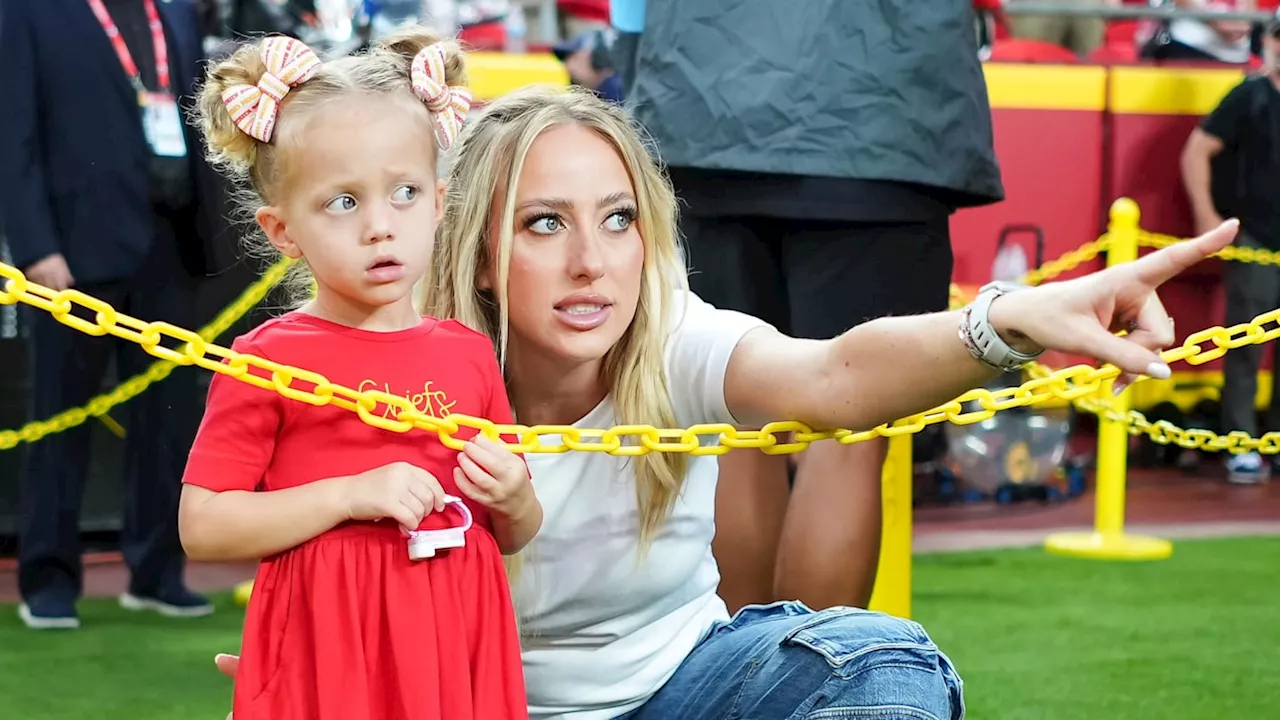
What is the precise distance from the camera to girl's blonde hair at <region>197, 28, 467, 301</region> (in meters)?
1.77

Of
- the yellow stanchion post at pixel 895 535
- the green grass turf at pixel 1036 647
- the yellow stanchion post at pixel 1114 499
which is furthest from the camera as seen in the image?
the yellow stanchion post at pixel 1114 499

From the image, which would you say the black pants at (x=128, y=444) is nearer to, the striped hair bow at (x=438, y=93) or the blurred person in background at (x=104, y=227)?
the blurred person in background at (x=104, y=227)

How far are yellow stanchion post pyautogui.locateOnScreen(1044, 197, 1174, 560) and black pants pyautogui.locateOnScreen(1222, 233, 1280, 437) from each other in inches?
74.4

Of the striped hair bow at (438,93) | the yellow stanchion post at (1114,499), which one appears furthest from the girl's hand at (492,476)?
the yellow stanchion post at (1114,499)

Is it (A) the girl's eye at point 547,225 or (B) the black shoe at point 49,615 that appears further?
(B) the black shoe at point 49,615

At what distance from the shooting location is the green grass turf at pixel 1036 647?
3471 mm

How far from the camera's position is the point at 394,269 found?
1732mm

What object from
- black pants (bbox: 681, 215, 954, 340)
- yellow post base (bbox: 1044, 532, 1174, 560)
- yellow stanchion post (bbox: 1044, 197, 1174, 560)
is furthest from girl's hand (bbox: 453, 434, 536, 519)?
yellow post base (bbox: 1044, 532, 1174, 560)

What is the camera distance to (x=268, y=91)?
1.76 meters

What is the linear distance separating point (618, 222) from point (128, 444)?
2.93m

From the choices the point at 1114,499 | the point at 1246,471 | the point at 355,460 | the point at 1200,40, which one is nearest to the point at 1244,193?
the point at 1246,471

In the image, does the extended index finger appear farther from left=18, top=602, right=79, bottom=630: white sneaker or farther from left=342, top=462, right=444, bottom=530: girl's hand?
left=18, top=602, right=79, bottom=630: white sneaker

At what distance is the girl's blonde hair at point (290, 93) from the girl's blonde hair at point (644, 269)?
16cm

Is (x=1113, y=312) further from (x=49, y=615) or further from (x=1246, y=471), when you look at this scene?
(x=1246, y=471)
